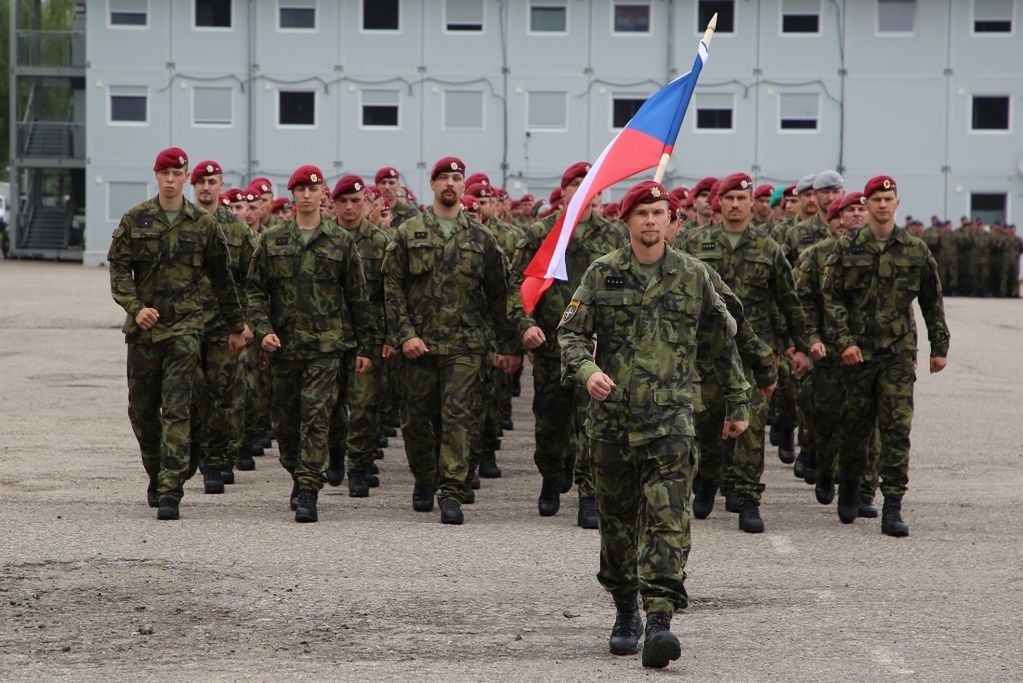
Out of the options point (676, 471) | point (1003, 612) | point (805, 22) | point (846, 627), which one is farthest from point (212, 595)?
point (805, 22)

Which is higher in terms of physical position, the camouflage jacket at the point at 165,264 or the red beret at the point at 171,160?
the red beret at the point at 171,160

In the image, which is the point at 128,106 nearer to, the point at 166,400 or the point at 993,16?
the point at 993,16

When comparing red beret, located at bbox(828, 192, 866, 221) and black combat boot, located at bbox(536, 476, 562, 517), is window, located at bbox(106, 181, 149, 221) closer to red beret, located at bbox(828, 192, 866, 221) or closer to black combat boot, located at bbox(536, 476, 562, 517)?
Answer: red beret, located at bbox(828, 192, 866, 221)

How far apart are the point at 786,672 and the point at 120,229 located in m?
5.64

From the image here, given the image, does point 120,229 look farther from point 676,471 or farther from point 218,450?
point 676,471

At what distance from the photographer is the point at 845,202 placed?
12.0m

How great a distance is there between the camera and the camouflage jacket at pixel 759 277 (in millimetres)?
10922

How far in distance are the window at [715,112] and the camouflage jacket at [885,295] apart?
4083 cm

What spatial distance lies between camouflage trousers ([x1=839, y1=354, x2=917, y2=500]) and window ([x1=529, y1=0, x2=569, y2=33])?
137 ft

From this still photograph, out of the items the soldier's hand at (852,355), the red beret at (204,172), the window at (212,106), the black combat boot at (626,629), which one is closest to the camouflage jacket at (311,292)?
the red beret at (204,172)

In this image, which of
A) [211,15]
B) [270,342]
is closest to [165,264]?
[270,342]

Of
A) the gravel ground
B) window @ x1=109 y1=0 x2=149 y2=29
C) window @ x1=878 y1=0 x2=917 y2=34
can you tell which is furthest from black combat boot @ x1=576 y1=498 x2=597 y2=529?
window @ x1=109 y1=0 x2=149 y2=29

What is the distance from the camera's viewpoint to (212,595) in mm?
8102

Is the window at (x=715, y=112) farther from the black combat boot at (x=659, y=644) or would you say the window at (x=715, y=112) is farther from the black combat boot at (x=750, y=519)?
the black combat boot at (x=659, y=644)
